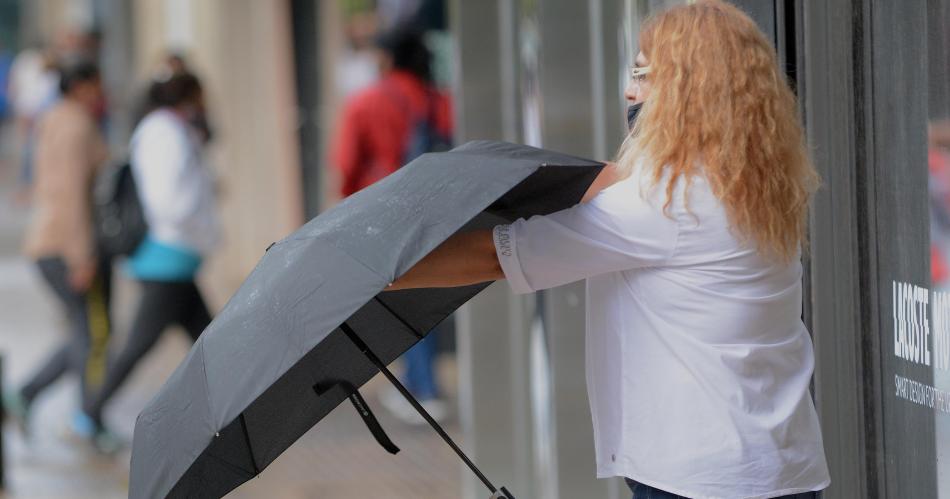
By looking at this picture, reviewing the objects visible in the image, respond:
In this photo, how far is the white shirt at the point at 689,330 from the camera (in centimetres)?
270

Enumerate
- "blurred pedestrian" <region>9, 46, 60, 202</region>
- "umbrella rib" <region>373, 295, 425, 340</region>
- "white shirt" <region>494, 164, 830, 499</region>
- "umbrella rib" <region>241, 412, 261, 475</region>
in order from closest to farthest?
"white shirt" <region>494, 164, 830, 499</region> < "umbrella rib" <region>241, 412, 261, 475</region> < "umbrella rib" <region>373, 295, 425, 340</region> < "blurred pedestrian" <region>9, 46, 60, 202</region>

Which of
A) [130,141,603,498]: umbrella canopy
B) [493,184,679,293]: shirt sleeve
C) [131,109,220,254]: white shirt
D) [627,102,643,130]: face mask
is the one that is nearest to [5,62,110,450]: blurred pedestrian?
[131,109,220,254]: white shirt

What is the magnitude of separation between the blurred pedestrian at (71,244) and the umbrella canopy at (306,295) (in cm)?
522

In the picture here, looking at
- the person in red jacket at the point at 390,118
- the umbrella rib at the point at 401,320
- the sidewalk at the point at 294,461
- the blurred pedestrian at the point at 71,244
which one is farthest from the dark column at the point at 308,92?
the umbrella rib at the point at 401,320

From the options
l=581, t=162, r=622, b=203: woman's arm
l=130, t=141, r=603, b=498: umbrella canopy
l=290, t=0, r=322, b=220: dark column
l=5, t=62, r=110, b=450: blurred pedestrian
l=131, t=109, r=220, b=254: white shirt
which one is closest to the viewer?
l=130, t=141, r=603, b=498: umbrella canopy

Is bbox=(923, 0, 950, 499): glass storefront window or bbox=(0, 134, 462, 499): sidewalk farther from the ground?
bbox=(923, 0, 950, 499): glass storefront window

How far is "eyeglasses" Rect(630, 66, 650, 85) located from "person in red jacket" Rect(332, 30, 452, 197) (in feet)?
17.9

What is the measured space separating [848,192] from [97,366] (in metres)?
5.32

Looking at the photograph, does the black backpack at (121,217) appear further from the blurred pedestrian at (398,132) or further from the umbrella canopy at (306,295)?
the umbrella canopy at (306,295)

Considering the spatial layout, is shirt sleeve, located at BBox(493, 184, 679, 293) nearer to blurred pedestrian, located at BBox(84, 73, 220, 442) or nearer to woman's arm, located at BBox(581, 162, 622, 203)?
woman's arm, located at BBox(581, 162, 622, 203)

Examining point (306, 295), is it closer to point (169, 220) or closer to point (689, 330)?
point (689, 330)

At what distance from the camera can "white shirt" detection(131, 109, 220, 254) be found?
745 cm

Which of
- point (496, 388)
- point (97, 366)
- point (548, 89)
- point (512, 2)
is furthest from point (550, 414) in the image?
point (97, 366)

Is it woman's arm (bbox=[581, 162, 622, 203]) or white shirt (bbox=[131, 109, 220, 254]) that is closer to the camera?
woman's arm (bbox=[581, 162, 622, 203])
